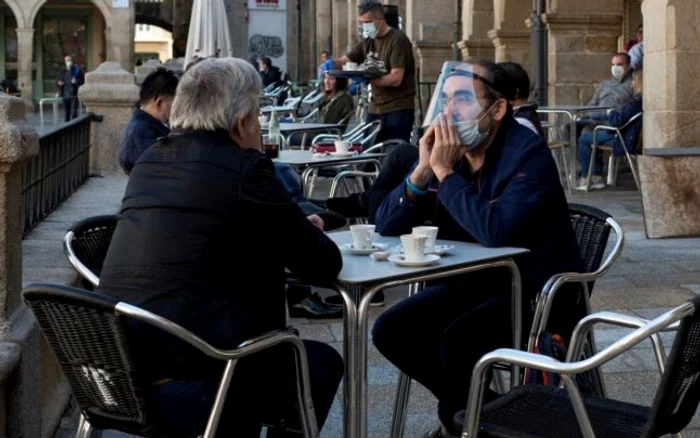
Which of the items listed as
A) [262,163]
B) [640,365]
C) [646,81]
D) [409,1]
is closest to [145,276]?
[262,163]

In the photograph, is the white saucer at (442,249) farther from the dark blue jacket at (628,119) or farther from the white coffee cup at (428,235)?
the dark blue jacket at (628,119)

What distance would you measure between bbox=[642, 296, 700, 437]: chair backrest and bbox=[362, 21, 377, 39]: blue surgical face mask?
316 inches

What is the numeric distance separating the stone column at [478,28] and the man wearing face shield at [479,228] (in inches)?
573

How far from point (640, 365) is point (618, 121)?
22.2ft

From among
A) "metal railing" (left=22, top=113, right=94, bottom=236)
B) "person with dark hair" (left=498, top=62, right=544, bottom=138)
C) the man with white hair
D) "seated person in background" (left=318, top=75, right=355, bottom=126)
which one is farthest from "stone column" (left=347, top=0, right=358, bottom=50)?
the man with white hair

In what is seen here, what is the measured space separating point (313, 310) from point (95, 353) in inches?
142

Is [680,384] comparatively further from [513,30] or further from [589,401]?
[513,30]

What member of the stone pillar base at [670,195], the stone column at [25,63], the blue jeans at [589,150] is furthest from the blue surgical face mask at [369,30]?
the stone column at [25,63]

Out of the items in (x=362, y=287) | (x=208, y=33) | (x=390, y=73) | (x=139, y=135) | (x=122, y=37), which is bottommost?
(x=362, y=287)

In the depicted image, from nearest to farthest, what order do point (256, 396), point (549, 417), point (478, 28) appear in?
point (549, 417) < point (256, 396) < point (478, 28)

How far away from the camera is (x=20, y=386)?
426cm

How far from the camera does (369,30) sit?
1088 cm

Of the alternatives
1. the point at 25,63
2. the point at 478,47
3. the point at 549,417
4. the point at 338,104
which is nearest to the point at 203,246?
the point at 549,417

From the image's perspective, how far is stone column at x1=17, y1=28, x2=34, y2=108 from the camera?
45.2 m
